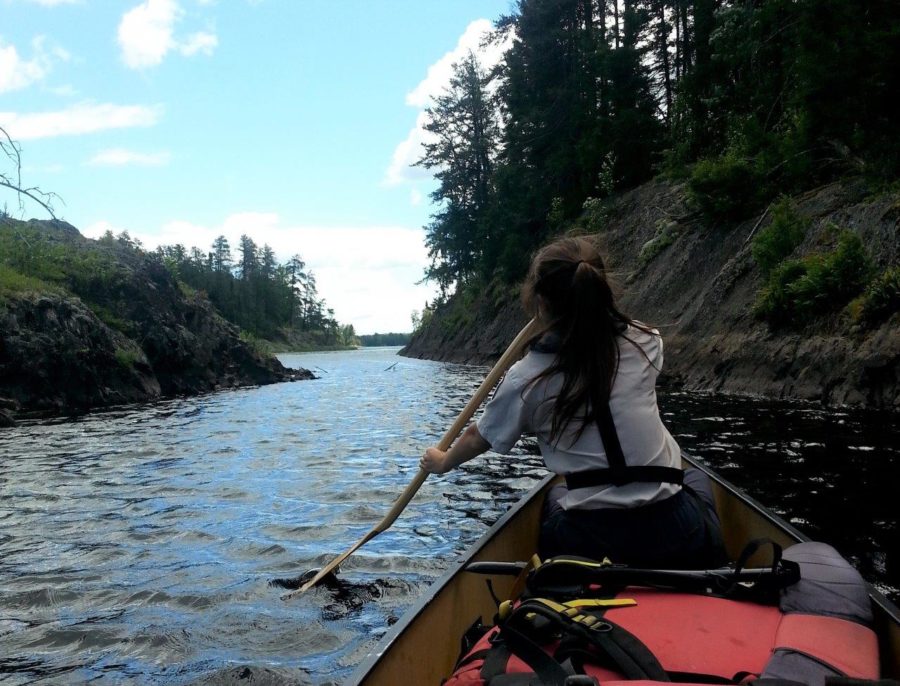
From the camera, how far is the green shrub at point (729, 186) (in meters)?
16.0

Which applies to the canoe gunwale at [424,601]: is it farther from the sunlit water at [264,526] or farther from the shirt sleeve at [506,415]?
the sunlit water at [264,526]

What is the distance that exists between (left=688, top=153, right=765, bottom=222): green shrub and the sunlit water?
7015 millimetres

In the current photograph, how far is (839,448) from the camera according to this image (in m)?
7.04

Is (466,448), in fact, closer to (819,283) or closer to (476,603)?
(476,603)

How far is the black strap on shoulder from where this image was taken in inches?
98.0

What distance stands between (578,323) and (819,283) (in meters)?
10.4

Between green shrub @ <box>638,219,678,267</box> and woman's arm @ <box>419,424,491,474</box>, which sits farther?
green shrub @ <box>638,219,678,267</box>

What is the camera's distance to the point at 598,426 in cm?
253

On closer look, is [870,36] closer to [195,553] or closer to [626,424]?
[626,424]

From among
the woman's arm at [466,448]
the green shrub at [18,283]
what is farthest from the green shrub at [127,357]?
the woman's arm at [466,448]

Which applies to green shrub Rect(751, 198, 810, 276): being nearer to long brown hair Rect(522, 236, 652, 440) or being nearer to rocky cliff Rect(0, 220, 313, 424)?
long brown hair Rect(522, 236, 652, 440)

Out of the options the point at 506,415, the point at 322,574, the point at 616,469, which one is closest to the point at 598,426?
the point at 616,469

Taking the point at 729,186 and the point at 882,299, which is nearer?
the point at 882,299

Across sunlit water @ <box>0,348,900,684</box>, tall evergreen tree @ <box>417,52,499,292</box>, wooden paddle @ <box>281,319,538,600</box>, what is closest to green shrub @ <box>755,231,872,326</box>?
sunlit water @ <box>0,348,900,684</box>
